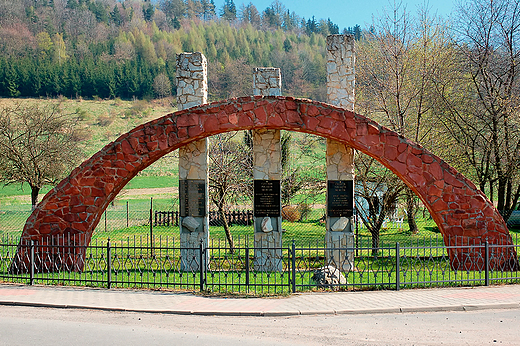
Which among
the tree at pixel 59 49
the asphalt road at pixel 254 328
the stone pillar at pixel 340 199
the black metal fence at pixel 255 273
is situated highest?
the tree at pixel 59 49

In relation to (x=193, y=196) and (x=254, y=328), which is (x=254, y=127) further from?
(x=254, y=328)

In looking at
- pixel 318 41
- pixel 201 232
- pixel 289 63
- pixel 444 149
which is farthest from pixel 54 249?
pixel 318 41

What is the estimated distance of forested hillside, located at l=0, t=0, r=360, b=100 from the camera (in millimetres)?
67625

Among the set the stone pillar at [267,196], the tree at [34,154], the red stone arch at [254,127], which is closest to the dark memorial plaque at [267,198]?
the stone pillar at [267,196]

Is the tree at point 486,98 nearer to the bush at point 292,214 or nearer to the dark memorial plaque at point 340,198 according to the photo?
the dark memorial plaque at point 340,198

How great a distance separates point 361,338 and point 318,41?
88796mm

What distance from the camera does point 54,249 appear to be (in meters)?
12.4

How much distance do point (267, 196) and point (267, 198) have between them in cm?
6

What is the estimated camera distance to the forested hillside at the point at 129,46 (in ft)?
222

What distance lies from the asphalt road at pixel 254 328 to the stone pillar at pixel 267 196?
Answer: 4976mm

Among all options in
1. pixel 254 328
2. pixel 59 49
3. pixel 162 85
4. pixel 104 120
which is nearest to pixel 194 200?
pixel 254 328

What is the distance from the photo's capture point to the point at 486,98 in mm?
17031

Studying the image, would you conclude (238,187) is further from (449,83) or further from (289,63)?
(289,63)

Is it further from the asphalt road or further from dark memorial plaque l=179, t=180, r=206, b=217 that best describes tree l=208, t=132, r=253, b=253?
the asphalt road
